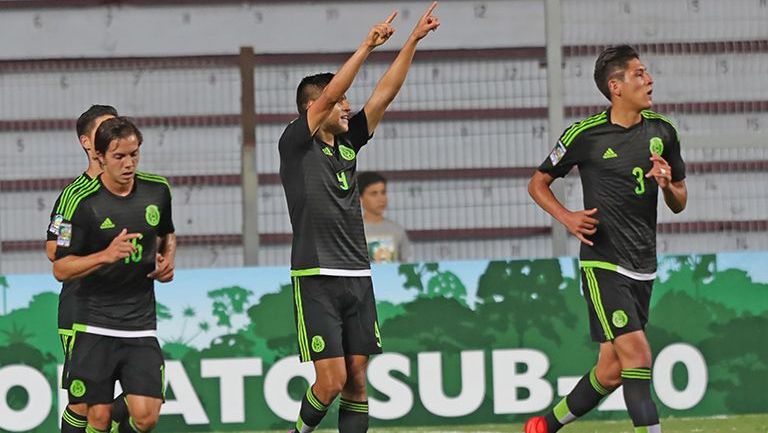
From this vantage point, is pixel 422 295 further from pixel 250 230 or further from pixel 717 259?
pixel 717 259

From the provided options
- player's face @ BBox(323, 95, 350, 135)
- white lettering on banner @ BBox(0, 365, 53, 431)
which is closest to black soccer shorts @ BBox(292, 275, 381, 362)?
player's face @ BBox(323, 95, 350, 135)

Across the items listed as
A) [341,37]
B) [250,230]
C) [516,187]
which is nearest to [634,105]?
[516,187]

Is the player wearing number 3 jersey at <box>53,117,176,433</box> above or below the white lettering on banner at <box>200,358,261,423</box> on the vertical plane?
above

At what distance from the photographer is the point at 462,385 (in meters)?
10.6

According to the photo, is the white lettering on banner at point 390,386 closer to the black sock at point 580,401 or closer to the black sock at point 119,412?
the black sock at point 580,401

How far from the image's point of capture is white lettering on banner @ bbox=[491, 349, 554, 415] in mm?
10578

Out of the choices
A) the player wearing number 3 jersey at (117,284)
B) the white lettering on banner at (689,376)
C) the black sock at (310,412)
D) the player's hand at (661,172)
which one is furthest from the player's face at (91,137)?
the white lettering on banner at (689,376)

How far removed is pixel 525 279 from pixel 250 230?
68.8 inches

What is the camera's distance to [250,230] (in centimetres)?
1066

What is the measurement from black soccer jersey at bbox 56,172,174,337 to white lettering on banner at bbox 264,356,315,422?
2604 millimetres

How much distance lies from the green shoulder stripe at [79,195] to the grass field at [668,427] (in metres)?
3.06

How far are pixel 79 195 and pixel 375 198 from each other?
10.5 ft

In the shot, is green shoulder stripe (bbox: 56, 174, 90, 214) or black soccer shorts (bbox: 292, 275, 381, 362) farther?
black soccer shorts (bbox: 292, 275, 381, 362)

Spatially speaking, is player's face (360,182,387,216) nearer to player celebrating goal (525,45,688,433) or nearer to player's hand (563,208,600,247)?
player celebrating goal (525,45,688,433)
